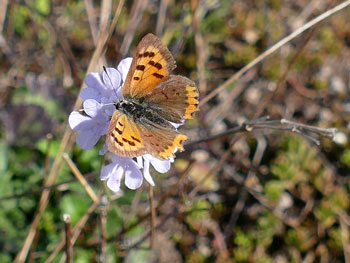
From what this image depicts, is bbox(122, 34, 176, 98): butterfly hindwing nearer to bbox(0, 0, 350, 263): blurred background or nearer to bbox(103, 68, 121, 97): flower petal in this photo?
bbox(103, 68, 121, 97): flower petal

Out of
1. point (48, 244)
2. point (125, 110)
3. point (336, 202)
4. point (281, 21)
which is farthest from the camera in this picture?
point (281, 21)

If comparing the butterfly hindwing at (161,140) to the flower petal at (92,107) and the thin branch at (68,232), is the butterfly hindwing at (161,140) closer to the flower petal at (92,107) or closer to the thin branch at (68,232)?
the flower petal at (92,107)

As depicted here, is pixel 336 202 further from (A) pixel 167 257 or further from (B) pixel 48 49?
(B) pixel 48 49

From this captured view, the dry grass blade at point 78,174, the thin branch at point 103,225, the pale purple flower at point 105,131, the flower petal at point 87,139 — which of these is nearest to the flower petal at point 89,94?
the pale purple flower at point 105,131

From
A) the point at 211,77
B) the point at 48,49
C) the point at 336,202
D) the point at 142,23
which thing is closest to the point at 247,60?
the point at 211,77

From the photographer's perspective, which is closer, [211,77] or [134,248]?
[134,248]

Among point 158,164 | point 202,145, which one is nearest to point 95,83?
point 158,164

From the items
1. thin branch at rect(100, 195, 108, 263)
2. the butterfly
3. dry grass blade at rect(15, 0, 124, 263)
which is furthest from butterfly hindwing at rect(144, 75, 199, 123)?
thin branch at rect(100, 195, 108, 263)

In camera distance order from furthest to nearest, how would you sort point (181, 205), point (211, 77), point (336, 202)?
point (211, 77) → point (336, 202) → point (181, 205)
